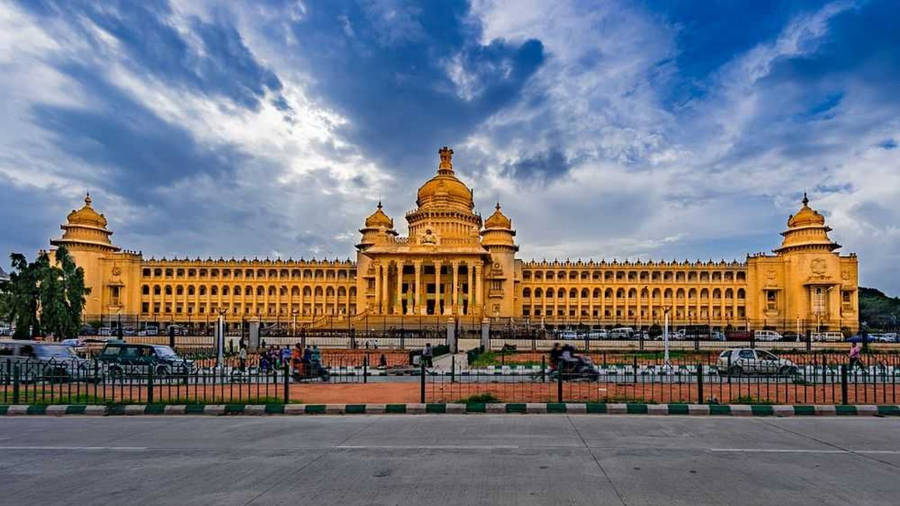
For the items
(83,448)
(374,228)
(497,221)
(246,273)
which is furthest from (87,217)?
(83,448)

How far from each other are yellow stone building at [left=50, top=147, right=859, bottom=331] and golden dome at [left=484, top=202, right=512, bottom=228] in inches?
7.0

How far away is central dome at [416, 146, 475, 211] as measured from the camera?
81438 millimetres

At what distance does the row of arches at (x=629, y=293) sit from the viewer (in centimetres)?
8656

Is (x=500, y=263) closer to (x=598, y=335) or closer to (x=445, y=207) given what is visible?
(x=445, y=207)

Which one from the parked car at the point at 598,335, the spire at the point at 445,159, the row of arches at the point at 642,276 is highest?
the spire at the point at 445,159

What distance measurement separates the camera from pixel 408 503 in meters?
7.39

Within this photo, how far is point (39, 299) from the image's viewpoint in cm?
4425

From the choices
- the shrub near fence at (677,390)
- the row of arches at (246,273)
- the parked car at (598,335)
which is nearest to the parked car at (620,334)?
the parked car at (598,335)

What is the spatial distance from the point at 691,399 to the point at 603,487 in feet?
32.0

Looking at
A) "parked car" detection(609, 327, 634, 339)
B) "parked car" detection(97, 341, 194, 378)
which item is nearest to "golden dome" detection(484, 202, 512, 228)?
"parked car" detection(609, 327, 634, 339)

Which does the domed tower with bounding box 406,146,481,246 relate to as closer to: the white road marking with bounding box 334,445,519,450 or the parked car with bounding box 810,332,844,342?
the parked car with bounding box 810,332,844,342

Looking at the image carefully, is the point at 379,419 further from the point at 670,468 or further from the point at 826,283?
the point at 826,283

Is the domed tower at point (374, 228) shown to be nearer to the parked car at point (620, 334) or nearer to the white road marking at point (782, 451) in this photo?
the parked car at point (620, 334)

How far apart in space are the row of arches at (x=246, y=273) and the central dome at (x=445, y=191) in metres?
15.6
